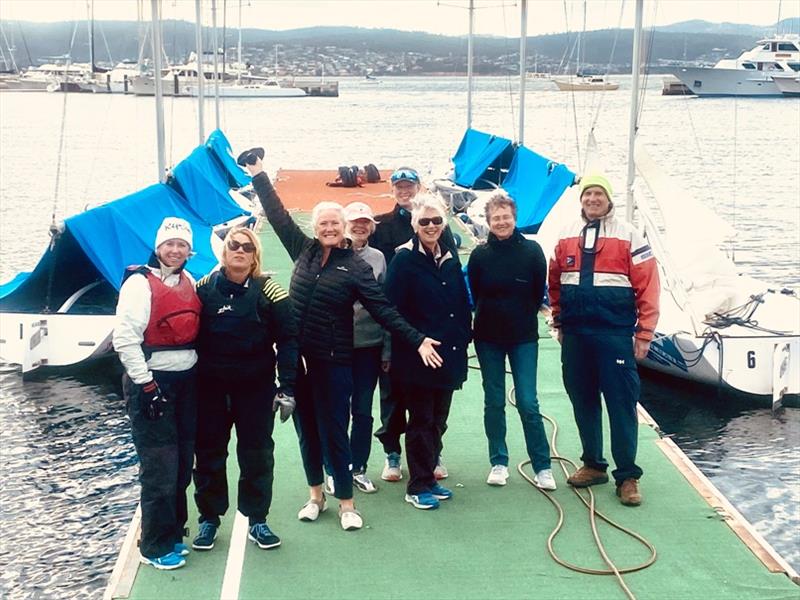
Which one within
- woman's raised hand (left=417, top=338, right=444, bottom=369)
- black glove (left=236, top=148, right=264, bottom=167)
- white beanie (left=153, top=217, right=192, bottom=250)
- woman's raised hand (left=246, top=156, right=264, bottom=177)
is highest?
black glove (left=236, top=148, right=264, bottom=167)

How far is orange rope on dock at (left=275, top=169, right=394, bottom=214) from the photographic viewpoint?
61.5 feet

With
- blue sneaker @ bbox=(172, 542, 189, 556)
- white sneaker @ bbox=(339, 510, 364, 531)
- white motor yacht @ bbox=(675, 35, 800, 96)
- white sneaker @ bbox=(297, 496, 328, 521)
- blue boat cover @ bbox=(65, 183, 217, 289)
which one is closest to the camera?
blue sneaker @ bbox=(172, 542, 189, 556)

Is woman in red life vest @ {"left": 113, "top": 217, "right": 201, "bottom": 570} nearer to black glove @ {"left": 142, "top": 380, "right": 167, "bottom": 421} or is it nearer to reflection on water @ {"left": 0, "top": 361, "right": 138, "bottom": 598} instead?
black glove @ {"left": 142, "top": 380, "right": 167, "bottom": 421}

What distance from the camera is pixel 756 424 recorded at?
9.79m

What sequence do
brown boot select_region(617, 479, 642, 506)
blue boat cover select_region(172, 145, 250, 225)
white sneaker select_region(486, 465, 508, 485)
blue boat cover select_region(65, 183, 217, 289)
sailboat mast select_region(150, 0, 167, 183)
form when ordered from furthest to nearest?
blue boat cover select_region(172, 145, 250, 225), sailboat mast select_region(150, 0, 167, 183), blue boat cover select_region(65, 183, 217, 289), white sneaker select_region(486, 465, 508, 485), brown boot select_region(617, 479, 642, 506)

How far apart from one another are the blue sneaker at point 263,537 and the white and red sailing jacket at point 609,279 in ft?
7.03

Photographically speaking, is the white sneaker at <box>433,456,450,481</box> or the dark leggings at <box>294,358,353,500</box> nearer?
the dark leggings at <box>294,358,353,500</box>

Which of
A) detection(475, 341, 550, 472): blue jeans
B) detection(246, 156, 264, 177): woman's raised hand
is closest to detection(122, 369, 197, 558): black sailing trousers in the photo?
detection(246, 156, 264, 177): woman's raised hand

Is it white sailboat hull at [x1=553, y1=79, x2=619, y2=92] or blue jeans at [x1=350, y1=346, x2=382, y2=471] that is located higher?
white sailboat hull at [x1=553, y1=79, x2=619, y2=92]

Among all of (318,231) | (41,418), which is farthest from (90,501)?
(318,231)

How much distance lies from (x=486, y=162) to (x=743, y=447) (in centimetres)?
1014

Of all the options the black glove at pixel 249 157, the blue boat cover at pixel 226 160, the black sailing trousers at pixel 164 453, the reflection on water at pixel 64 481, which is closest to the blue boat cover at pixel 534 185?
the blue boat cover at pixel 226 160

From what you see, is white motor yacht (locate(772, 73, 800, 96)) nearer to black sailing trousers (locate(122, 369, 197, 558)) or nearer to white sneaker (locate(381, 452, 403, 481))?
white sneaker (locate(381, 452, 403, 481))

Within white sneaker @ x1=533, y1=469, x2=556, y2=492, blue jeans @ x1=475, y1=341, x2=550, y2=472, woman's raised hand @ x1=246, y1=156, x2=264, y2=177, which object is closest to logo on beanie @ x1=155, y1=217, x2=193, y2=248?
woman's raised hand @ x1=246, y1=156, x2=264, y2=177
